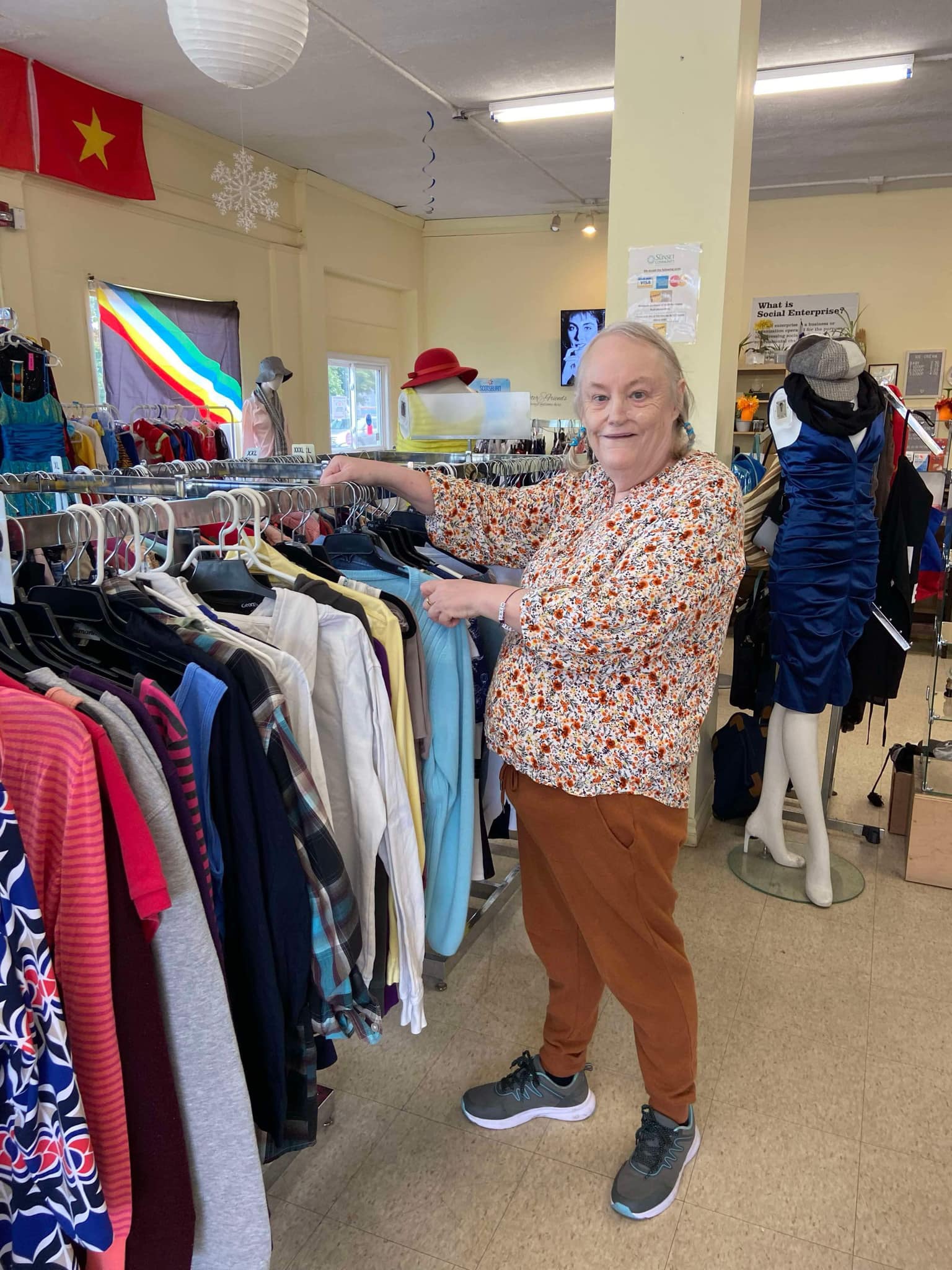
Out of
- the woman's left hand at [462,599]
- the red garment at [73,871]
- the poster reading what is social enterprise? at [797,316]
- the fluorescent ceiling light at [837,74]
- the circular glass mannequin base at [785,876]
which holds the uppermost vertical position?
the fluorescent ceiling light at [837,74]

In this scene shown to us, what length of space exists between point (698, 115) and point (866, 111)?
12.8 ft

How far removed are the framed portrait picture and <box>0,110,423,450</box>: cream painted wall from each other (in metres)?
1.59

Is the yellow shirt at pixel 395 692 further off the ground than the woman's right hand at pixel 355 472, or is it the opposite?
the woman's right hand at pixel 355 472

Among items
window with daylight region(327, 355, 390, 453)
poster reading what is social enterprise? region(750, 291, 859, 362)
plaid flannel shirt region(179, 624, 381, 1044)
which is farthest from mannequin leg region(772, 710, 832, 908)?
window with daylight region(327, 355, 390, 453)

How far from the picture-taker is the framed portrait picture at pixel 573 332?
8.45 meters

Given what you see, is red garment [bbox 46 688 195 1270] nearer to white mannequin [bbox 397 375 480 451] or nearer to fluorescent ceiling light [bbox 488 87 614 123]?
white mannequin [bbox 397 375 480 451]

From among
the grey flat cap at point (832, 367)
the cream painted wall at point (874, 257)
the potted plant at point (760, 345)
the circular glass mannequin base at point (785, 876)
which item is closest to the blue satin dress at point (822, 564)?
the grey flat cap at point (832, 367)

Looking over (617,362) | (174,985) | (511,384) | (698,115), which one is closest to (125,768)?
(174,985)

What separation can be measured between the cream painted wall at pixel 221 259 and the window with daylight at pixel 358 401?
8.0 inches

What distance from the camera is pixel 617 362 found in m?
1.48

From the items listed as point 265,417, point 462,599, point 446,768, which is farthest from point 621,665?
point 265,417

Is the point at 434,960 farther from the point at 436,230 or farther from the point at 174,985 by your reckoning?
the point at 436,230

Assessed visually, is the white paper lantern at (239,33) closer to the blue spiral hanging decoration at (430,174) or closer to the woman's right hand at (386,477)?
the woman's right hand at (386,477)

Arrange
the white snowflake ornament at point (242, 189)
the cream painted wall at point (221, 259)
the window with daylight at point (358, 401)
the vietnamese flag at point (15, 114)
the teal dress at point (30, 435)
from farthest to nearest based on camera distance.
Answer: the window with daylight at point (358, 401)
the white snowflake ornament at point (242, 189)
the cream painted wall at point (221, 259)
the vietnamese flag at point (15, 114)
the teal dress at point (30, 435)
